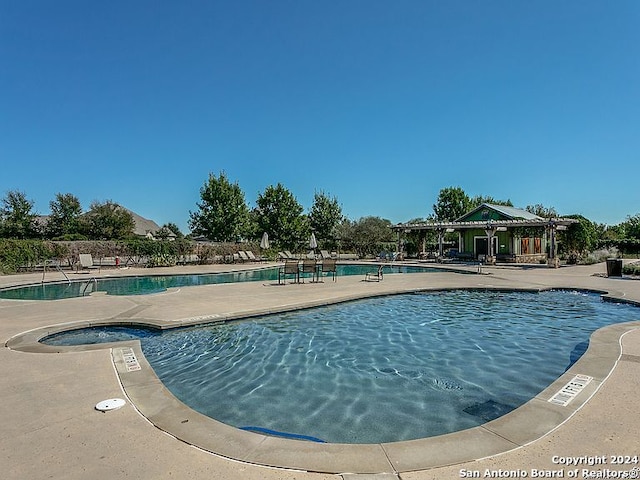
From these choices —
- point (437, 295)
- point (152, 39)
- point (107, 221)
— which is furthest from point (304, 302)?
point (107, 221)

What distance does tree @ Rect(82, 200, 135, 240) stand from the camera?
36312 millimetres

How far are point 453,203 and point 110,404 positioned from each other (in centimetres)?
4797

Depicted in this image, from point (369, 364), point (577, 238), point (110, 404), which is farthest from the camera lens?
point (577, 238)

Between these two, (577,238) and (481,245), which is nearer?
(577,238)

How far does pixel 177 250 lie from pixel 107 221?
16062 mm

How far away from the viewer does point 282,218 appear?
35938 mm

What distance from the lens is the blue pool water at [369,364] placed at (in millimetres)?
3764

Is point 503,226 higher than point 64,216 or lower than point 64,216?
lower

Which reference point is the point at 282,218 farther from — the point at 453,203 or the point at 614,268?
the point at 614,268

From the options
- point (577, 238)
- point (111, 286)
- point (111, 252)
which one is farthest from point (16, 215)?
point (577, 238)

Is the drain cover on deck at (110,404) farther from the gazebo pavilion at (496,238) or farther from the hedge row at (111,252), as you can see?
the gazebo pavilion at (496,238)

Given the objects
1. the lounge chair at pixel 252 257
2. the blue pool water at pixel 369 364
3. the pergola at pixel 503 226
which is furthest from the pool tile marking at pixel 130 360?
the pergola at pixel 503 226

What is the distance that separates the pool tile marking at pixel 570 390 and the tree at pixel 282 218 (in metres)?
32.4

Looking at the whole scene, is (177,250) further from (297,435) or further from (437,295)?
(297,435)
